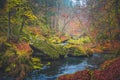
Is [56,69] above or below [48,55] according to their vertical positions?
below

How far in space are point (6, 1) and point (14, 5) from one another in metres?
→ 1.08

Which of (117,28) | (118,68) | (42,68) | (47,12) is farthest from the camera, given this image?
(47,12)

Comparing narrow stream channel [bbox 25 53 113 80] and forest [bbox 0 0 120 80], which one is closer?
forest [bbox 0 0 120 80]

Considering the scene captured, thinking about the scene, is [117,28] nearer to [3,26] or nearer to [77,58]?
[77,58]

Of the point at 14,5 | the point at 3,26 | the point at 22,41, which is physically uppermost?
the point at 14,5

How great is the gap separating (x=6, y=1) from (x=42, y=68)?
29.1 feet

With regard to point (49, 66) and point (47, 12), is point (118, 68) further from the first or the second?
point (47, 12)

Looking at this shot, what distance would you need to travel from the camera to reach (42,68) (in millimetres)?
19484

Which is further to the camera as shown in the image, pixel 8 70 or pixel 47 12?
pixel 47 12

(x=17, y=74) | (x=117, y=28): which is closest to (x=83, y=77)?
(x=17, y=74)

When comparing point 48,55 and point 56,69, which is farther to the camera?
point 48,55

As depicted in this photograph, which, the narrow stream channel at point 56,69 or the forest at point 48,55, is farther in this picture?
the narrow stream channel at point 56,69

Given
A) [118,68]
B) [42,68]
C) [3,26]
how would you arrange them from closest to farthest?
[118,68], [42,68], [3,26]

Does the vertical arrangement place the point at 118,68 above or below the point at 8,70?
above
